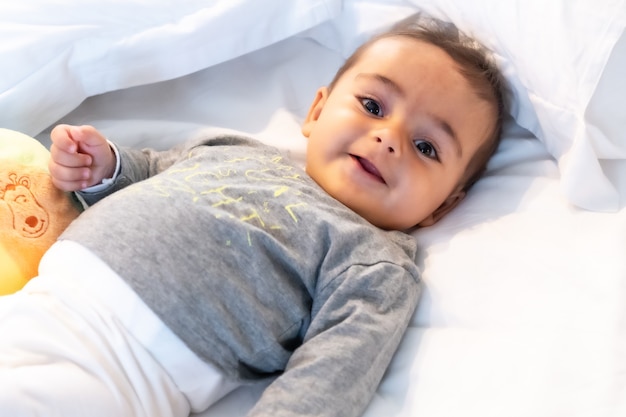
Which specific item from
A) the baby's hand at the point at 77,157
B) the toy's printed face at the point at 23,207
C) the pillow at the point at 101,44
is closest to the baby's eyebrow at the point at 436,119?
the pillow at the point at 101,44

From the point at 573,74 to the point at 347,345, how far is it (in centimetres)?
50

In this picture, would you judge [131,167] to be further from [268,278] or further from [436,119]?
[436,119]

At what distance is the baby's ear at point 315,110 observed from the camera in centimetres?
118

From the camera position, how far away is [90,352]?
2.61 feet

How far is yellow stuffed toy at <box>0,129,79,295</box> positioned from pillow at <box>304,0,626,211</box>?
2.30 feet

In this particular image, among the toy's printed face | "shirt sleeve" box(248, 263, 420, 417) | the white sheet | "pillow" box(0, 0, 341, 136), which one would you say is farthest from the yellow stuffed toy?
"shirt sleeve" box(248, 263, 420, 417)

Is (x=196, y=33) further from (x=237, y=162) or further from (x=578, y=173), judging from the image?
(x=578, y=173)

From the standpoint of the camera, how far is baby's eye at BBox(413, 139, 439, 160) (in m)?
1.06

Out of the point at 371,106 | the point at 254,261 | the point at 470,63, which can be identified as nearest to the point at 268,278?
the point at 254,261

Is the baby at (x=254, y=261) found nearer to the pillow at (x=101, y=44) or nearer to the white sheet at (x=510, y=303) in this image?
the white sheet at (x=510, y=303)

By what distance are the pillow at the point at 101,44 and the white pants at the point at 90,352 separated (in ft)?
1.11

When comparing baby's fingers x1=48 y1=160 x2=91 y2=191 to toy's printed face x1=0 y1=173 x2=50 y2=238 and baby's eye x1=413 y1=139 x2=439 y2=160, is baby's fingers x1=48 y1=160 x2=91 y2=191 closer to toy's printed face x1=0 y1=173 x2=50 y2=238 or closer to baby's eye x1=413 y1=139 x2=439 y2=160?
toy's printed face x1=0 y1=173 x2=50 y2=238

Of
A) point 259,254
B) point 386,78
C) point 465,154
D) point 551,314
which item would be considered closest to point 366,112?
point 386,78

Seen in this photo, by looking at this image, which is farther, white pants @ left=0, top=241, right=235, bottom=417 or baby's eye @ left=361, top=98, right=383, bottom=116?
baby's eye @ left=361, top=98, right=383, bottom=116
